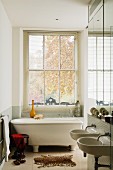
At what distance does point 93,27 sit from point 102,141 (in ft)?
6.16

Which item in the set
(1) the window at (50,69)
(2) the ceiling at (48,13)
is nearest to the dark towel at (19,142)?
(1) the window at (50,69)

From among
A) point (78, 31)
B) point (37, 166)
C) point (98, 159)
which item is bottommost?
point (37, 166)

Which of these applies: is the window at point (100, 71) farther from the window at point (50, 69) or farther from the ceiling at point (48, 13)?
the window at point (50, 69)

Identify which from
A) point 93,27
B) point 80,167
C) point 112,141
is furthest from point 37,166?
point 93,27

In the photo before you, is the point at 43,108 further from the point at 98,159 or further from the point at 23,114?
the point at 98,159

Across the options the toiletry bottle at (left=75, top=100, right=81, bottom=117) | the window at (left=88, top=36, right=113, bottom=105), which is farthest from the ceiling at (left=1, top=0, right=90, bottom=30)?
the toiletry bottle at (left=75, top=100, right=81, bottom=117)

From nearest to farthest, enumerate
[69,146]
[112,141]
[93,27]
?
Answer: 1. [112,141]
2. [93,27]
3. [69,146]

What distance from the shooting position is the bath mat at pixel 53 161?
15.9 feet

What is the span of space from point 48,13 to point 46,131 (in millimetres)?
2517

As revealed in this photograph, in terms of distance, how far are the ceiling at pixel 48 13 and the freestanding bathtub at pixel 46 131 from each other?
88.1 inches

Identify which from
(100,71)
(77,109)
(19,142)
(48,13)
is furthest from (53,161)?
(48,13)

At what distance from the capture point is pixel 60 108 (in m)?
6.71

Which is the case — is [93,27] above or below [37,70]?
above

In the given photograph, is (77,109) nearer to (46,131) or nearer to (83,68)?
(83,68)
